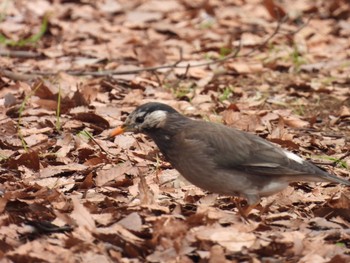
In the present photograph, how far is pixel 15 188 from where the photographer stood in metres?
6.05

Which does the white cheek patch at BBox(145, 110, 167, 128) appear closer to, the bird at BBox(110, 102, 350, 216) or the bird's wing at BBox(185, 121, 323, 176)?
the bird at BBox(110, 102, 350, 216)

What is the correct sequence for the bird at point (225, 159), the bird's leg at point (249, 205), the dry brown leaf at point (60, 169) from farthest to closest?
the dry brown leaf at point (60, 169), the bird at point (225, 159), the bird's leg at point (249, 205)

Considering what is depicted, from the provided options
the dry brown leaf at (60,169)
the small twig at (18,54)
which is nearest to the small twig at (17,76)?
the small twig at (18,54)

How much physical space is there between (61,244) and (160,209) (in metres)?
0.81

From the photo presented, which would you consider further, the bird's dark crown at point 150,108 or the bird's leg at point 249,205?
the bird's dark crown at point 150,108


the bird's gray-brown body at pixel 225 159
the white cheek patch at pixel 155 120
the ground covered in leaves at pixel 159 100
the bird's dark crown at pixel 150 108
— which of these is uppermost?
the bird's dark crown at pixel 150 108

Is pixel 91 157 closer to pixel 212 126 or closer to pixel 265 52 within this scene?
pixel 212 126

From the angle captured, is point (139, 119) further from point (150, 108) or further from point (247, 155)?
point (247, 155)

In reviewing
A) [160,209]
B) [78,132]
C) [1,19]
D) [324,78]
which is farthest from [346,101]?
[1,19]

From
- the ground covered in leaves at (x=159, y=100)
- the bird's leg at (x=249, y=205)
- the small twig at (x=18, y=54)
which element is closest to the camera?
the ground covered in leaves at (x=159, y=100)

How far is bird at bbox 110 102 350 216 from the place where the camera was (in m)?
5.88

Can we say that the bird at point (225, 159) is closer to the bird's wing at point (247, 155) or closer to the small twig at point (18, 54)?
the bird's wing at point (247, 155)

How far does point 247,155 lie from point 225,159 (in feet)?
0.55

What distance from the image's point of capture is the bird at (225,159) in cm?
588
